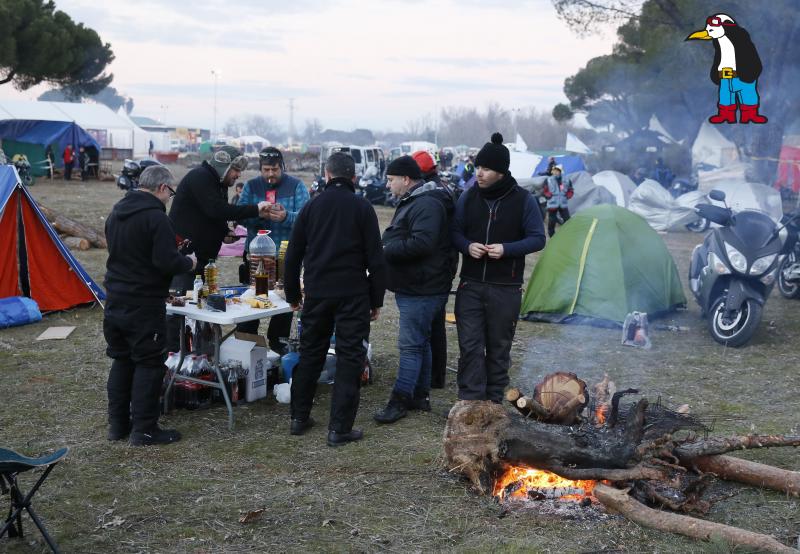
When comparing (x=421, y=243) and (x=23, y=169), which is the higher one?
(x=421, y=243)

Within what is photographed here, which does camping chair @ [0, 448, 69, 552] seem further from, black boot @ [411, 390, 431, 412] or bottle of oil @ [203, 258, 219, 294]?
black boot @ [411, 390, 431, 412]

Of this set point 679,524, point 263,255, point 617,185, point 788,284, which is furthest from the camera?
point 617,185

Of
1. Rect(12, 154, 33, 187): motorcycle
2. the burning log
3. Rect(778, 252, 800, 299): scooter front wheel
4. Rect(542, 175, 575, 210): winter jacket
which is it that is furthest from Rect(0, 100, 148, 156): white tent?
the burning log

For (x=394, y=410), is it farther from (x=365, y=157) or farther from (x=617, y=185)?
(x=365, y=157)

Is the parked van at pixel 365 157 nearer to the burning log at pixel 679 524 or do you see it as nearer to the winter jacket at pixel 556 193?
Result: the winter jacket at pixel 556 193

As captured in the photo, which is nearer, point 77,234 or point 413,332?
point 413,332

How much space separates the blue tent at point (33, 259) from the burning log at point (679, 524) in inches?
272

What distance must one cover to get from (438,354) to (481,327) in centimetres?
114

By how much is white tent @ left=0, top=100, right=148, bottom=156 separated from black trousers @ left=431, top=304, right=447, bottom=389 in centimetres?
3000

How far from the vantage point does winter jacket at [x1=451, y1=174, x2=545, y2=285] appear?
5.22 meters

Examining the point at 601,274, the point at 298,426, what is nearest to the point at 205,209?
the point at 298,426

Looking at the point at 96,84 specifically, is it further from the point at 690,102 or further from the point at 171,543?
the point at 171,543

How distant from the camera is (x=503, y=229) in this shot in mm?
5227

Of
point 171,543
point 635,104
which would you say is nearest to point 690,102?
point 635,104
